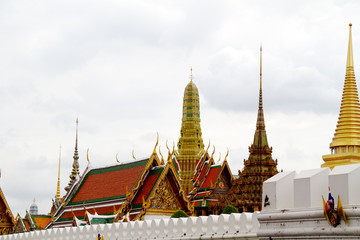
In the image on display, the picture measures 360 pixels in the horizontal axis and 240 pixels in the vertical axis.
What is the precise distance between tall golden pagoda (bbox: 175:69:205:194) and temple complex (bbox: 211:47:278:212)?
9.07m

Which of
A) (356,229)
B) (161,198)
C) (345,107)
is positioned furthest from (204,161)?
(356,229)

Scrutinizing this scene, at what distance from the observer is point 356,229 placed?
25.3 feet

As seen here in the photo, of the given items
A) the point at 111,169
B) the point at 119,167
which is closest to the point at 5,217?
the point at 111,169

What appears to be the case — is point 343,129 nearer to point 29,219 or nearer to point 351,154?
point 351,154

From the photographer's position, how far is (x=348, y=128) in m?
23.7

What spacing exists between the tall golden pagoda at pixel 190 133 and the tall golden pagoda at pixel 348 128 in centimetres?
2138

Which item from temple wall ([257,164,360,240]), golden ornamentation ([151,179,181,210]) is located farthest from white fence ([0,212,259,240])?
golden ornamentation ([151,179,181,210])

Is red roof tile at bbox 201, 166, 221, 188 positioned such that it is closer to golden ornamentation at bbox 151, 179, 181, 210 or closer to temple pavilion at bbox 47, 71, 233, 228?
temple pavilion at bbox 47, 71, 233, 228

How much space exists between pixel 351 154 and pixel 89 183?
1308 centimetres

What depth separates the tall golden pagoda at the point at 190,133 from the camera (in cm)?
4549

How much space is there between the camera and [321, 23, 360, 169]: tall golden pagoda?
75.3 ft

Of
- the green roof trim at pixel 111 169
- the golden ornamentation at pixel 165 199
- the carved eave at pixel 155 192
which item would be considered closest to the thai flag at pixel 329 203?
the carved eave at pixel 155 192

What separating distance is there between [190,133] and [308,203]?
1525 inches

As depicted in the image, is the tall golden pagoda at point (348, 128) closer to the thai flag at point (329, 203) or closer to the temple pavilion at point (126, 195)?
the temple pavilion at point (126, 195)
